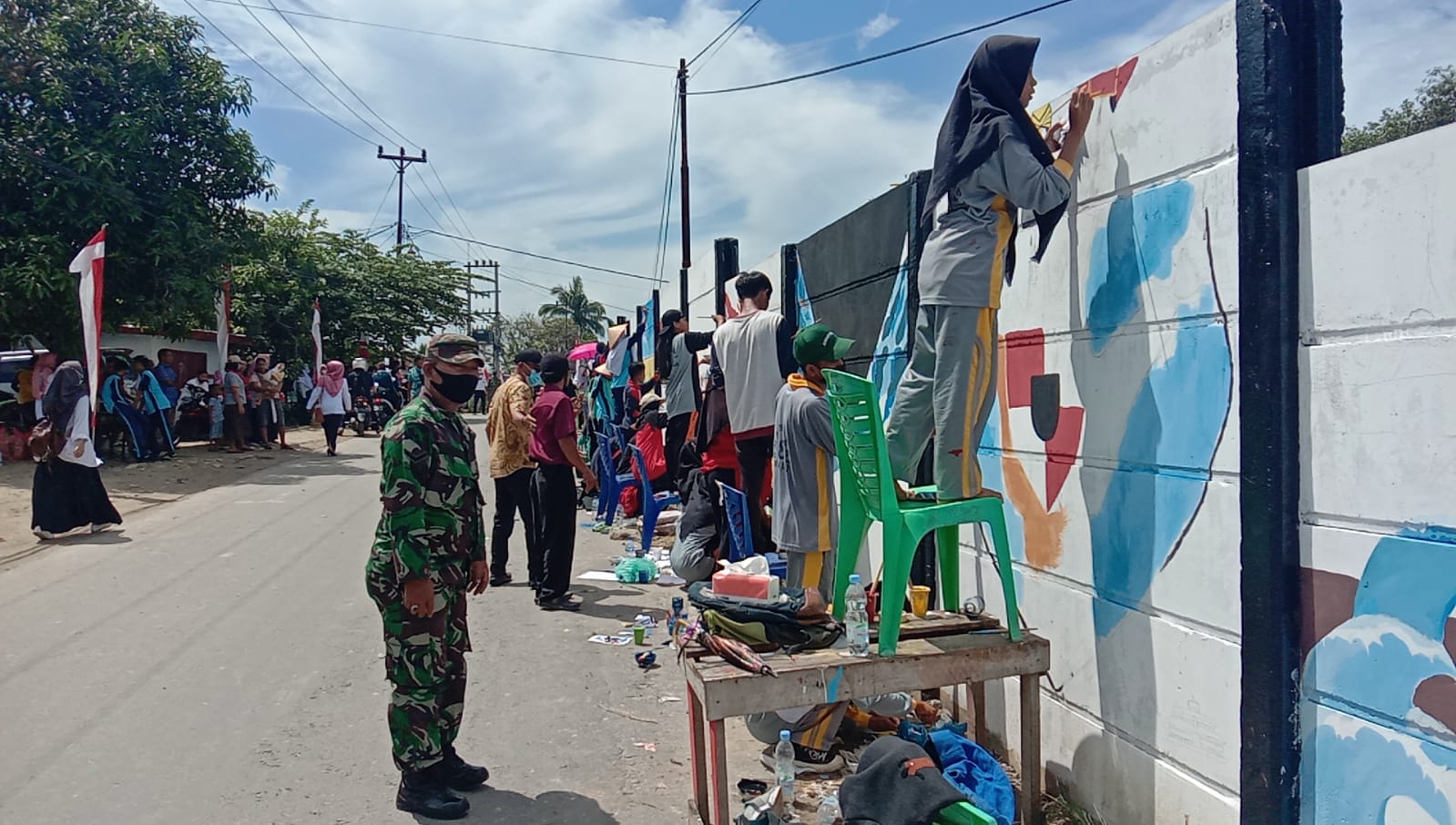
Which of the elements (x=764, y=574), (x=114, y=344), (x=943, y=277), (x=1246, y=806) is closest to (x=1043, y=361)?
(x=943, y=277)

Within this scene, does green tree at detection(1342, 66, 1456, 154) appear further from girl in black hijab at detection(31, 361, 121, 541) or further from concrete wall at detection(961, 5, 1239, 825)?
girl in black hijab at detection(31, 361, 121, 541)

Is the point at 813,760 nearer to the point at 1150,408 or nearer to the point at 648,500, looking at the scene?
the point at 1150,408

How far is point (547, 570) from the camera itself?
7.04 meters

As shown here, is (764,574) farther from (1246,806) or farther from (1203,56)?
(1203,56)

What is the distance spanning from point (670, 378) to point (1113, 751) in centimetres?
558

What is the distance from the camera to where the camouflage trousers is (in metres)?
3.90

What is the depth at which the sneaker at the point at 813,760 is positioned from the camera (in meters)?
4.09

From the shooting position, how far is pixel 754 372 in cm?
556

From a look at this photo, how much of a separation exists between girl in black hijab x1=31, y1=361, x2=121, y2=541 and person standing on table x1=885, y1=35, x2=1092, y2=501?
8985 millimetres

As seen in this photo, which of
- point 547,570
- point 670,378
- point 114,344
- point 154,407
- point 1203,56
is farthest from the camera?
point 114,344

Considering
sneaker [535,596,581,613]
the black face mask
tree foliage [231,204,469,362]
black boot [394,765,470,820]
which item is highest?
tree foliage [231,204,469,362]

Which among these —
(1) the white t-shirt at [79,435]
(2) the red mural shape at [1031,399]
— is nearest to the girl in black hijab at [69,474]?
(1) the white t-shirt at [79,435]

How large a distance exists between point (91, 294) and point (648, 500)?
22.0 ft

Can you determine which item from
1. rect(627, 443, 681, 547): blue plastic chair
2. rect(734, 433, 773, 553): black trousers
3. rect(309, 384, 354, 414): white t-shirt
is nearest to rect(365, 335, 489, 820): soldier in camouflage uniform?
rect(734, 433, 773, 553): black trousers
